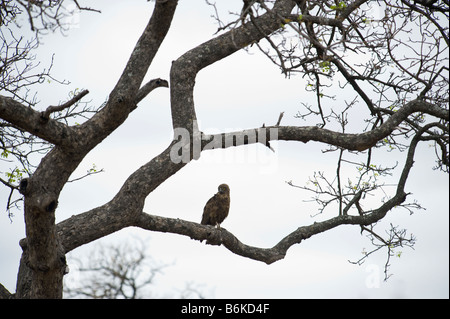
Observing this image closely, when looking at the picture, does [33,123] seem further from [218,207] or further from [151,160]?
[218,207]

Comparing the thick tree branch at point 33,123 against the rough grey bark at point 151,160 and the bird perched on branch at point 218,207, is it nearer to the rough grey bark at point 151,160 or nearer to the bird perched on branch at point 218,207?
the rough grey bark at point 151,160

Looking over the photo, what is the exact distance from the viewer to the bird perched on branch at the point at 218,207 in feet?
25.0

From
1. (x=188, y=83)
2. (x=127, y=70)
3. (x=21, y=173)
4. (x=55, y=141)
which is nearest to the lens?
(x=55, y=141)

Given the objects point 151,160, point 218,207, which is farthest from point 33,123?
→ point 218,207

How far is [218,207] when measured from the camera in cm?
763

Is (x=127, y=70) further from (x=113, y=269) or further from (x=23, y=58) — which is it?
(x=113, y=269)

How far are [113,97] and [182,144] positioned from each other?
77 centimetres

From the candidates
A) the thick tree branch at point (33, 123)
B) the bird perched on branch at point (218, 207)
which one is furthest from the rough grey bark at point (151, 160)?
the bird perched on branch at point (218, 207)

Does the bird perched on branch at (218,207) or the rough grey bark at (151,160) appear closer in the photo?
the rough grey bark at (151,160)

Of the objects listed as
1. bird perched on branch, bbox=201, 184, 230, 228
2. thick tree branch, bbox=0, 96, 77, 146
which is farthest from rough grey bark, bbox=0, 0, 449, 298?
bird perched on branch, bbox=201, 184, 230, 228

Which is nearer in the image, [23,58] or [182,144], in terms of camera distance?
[182,144]

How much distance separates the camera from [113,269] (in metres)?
13.1

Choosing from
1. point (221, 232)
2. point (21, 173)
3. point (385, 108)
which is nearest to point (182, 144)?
point (221, 232)

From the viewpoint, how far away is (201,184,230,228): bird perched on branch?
25.0 feet
